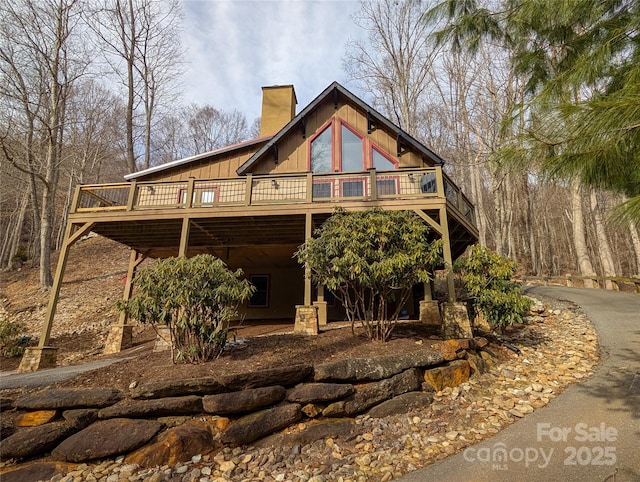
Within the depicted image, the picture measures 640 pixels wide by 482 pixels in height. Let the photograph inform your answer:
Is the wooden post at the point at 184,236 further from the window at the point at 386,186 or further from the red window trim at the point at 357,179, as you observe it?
the window at the point at 386,186

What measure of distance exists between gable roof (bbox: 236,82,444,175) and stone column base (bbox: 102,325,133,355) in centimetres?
610

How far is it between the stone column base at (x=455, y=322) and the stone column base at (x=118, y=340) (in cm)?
871

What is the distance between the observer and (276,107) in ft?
48.3

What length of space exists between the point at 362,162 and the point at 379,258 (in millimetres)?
5928

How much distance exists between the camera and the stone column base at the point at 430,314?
777cm

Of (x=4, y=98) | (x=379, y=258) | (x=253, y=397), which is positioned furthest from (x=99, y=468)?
(x=4, y=98)

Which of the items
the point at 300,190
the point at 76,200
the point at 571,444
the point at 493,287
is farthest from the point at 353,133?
the point at 571,444

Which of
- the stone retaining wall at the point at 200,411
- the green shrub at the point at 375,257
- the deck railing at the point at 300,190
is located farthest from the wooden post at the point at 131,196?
the stone retaining wall at the point at 200,411

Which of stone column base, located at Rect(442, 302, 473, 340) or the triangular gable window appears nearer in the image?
stone column base, located at Rect(442, 302, 473, 340)

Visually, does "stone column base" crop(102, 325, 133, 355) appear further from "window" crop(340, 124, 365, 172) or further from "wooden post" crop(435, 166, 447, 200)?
"wooden post" crop(435, 166, 447, 200)

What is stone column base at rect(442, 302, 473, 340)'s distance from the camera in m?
6.73

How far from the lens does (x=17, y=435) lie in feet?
12.3

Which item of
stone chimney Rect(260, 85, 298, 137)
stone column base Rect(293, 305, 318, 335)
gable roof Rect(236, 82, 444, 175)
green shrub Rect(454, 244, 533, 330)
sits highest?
stone chimney Rect(260, 85, 298, 137)

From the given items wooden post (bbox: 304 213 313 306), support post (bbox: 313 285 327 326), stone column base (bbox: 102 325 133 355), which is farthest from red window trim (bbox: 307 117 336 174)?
stone column base (bbox: 102 325 133 355)
